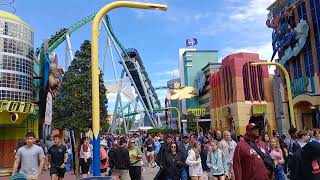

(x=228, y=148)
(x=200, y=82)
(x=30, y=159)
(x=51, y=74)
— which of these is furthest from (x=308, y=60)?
(x=200, y=82)

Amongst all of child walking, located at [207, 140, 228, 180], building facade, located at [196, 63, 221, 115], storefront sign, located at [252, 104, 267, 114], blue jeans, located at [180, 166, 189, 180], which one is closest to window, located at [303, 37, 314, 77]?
storefront sign, located at [252, 104, 267, 114]

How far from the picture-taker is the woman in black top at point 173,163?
390 inches

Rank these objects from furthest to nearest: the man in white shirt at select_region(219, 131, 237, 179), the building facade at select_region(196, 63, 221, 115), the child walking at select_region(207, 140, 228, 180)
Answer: the building facade at select_region(196, 63, 221, 115) → the man in white shirt at select_region(219, 131, 237, 179) → the child walking at select_region(207, 140, 228, 180)

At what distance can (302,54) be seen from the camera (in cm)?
3048

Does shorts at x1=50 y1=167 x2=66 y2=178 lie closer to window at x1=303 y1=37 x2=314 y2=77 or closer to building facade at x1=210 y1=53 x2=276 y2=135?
window at x1=303 y1=37 x2=314 y2=77

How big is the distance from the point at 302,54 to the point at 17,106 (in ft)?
68.8

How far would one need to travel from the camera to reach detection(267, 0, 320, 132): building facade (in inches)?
1129

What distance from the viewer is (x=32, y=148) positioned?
827 centimetres

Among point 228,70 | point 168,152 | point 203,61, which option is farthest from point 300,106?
point 203,61

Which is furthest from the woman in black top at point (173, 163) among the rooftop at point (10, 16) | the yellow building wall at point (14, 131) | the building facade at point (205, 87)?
the building facade at point (205, 87)

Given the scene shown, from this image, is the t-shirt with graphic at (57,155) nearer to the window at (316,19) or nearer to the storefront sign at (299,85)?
the window at (316,19)

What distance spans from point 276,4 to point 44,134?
2255 centimetres

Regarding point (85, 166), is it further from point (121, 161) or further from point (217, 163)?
point (217, 163)

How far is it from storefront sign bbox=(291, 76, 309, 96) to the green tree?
54.3 feet
